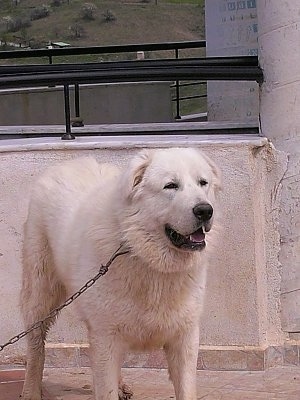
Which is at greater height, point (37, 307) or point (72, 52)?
point (72, 52)

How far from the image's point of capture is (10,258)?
6.27m

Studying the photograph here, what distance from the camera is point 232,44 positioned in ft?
29.3

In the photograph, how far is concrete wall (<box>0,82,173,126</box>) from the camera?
12133 millimetres

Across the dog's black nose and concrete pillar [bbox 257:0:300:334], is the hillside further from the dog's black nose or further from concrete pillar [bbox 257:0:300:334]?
the dog's black nose

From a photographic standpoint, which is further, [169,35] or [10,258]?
[169,35]

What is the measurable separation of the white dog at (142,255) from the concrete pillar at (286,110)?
53.2 inches

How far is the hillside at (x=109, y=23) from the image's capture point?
20.0 metres

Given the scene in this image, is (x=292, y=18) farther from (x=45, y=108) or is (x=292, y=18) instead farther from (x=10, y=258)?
(x=45, y=108)

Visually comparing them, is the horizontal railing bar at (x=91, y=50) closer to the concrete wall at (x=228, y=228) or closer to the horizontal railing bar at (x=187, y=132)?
the horizontal railing bar at (x=187, y=132)

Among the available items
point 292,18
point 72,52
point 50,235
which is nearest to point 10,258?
point 50,235

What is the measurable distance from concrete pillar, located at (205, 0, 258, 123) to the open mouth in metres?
4.42

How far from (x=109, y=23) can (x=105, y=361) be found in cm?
1668

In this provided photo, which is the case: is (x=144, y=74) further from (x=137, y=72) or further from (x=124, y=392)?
(x=124, y=392)

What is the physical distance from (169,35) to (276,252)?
14.3 metres
